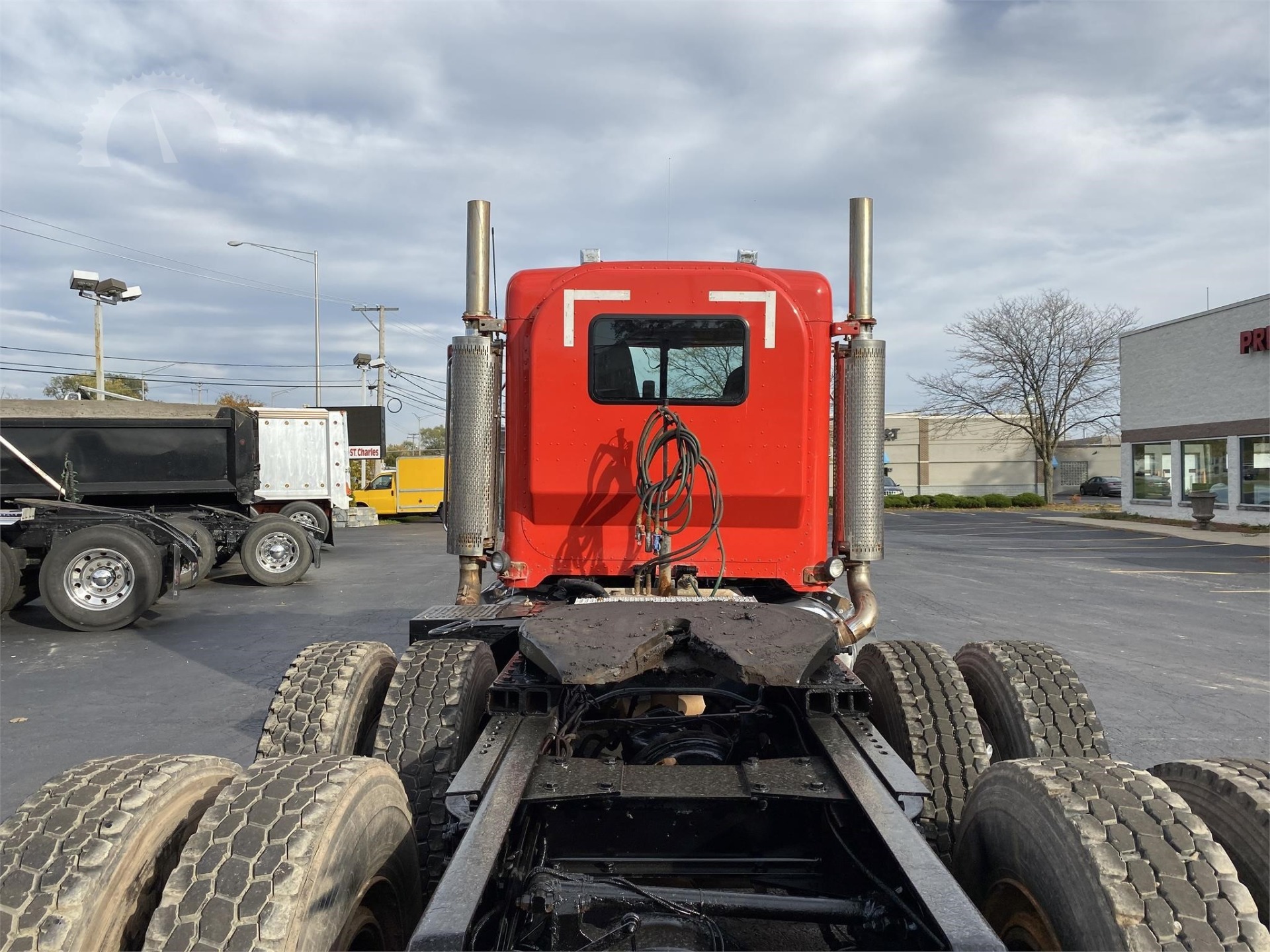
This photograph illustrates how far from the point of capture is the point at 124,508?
13156 millimetres

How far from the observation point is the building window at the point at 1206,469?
2742 cm

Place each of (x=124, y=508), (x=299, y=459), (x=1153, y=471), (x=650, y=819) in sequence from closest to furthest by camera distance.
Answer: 1. (x=650, y=819)
2. (x=124, y=508)
3. (x=299, y=459)
4. (x=1153, y=471)

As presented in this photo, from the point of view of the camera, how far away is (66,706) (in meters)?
6.82

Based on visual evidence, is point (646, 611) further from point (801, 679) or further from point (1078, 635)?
point (1078, 635)

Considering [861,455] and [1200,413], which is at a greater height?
[1200,413]

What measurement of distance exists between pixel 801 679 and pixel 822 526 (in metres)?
2.17

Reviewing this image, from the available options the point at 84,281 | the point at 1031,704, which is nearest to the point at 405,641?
the point at 1031,704

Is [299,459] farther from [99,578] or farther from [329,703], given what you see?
[329,703]

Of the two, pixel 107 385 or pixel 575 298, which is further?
pixel 107 385

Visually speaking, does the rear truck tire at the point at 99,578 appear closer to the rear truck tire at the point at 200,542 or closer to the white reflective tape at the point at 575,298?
Result: the rear truck tire at the point at 200,542

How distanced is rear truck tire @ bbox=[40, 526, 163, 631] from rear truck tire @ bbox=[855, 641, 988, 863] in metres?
9.24

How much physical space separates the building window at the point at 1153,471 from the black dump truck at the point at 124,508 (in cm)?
2839

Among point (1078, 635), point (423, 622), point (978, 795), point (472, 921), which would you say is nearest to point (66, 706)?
point (423, 622)

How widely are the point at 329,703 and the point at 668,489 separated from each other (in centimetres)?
189
